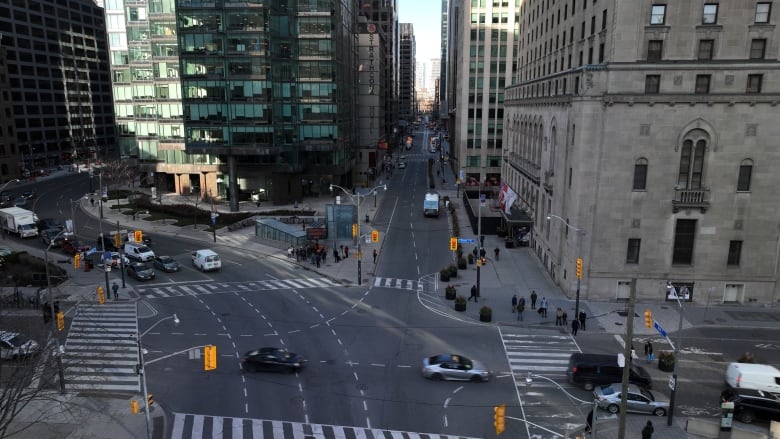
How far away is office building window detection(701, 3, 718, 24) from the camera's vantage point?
37.0 meters

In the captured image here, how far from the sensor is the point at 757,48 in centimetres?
3738

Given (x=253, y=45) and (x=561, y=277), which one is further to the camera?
(x=253, y=45)

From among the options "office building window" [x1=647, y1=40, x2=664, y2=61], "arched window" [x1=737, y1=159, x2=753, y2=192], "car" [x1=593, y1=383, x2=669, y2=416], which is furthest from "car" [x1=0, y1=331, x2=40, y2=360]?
"arched window" [x1=737, y1=159, x2=753, y2=192]

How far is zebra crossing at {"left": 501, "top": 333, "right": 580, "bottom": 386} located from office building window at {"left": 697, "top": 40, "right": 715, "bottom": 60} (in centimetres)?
2240

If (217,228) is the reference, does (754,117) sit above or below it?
above

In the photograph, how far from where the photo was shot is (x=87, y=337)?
3478 cm

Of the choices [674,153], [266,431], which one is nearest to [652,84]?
[674,153]

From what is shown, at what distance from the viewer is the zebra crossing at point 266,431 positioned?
79.1 ft

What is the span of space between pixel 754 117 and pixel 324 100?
58.4m

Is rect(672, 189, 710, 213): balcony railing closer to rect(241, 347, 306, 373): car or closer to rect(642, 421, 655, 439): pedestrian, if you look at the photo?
rect(642, 421, 655, 439): pedestrian

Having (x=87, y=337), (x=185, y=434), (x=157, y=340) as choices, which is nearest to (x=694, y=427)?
(x=185, y=434)

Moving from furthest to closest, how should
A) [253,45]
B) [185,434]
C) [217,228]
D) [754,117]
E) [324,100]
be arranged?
1. [324,100]
2. [253,45]
3. [217,228]
4. [754,117]
5. [185,434]

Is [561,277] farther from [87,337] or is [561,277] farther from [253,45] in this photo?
[253,45]

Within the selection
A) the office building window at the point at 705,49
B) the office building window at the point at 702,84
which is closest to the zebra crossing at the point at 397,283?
the office building window at the point at 702,84
